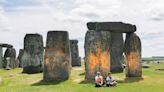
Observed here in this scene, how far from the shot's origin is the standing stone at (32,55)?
139 feet

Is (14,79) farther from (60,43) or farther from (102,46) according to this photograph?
(102,46)

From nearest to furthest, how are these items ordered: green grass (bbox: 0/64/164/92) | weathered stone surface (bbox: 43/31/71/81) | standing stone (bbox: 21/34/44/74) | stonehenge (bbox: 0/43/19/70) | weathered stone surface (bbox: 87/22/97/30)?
green grass (bbox: 0/64/164/92)
weathered stone surface (bbox: 87/22/97/30)
weathered stone surface (bbox: 43/31/71/81)
standing stone (bbox: 21/34/44/74)
stonehenge (bbox: 0/43/19/70)

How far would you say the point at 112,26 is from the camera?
33.8 m

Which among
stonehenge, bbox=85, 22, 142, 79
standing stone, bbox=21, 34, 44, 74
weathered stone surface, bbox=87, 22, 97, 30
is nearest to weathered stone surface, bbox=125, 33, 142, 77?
stonehenge, bbox=85, 22, 142, 79

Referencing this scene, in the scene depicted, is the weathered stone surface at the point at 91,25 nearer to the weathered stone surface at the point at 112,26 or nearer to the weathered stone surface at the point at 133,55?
the weathered stone surface at the point at 112,26

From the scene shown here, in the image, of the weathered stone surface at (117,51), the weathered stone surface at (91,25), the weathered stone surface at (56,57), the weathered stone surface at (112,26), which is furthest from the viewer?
the weathered stone surface at (117,51)

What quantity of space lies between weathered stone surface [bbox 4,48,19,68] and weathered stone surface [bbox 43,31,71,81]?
21072 millimetres

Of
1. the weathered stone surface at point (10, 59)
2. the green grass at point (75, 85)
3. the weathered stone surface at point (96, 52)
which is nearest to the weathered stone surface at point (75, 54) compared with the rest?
the weathered stone surface at point (10, 59)

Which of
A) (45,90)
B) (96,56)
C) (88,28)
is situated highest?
(88,28)

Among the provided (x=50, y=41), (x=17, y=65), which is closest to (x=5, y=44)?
(x=17, y=65)

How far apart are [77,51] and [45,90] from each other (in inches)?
1085

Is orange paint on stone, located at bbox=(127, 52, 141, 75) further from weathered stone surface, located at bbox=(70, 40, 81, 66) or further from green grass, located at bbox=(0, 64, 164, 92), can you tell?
weathered stone surface, located at bbox=(70, 40, 81, 66)

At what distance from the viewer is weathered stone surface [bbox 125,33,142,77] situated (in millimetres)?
35469

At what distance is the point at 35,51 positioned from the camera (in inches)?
1683
